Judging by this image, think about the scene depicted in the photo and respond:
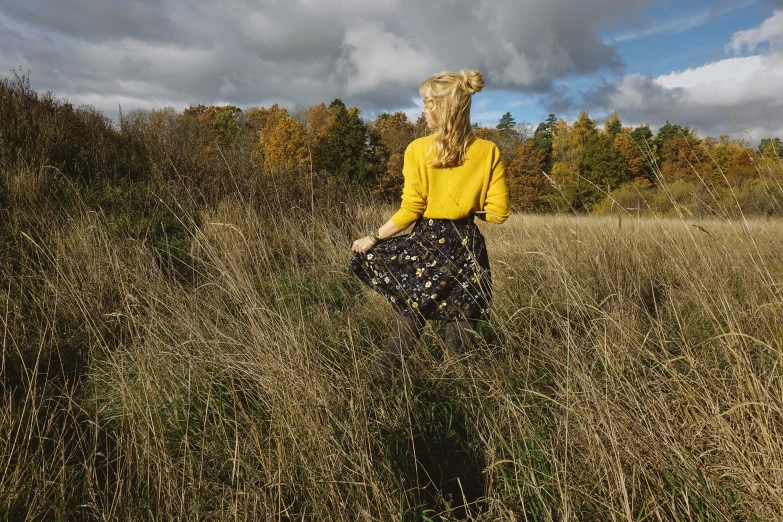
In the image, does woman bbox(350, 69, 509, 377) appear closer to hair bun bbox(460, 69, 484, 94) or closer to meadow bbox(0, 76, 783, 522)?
hair bun bbox(460, 69, 484, 94)

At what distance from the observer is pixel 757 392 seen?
143 centimetres

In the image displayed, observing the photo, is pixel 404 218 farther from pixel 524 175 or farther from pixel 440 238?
pixel 524 175

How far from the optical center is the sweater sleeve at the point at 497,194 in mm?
2172

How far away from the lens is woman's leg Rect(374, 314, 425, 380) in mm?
2131

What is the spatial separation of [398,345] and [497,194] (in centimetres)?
90

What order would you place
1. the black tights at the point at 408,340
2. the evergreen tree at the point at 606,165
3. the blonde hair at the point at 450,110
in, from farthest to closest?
1. the evergreen tree at the point at 606,165
2. the black tights at the point at 408,340
3. the blonde hair at the point at 450,110

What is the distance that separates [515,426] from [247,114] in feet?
188

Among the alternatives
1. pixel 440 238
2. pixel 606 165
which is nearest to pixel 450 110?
pixel 440 238

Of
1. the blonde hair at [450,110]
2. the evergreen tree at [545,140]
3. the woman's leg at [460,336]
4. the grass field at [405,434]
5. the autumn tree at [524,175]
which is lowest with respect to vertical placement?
the grass field at [405,434]

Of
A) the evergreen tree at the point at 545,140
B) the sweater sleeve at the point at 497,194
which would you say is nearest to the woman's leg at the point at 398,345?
the sweater sleeve at the point at 497,194

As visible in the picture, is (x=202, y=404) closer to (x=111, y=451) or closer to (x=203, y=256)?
(x=111, y=451)

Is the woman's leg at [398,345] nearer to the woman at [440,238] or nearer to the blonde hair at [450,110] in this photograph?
the woman at [440,238]

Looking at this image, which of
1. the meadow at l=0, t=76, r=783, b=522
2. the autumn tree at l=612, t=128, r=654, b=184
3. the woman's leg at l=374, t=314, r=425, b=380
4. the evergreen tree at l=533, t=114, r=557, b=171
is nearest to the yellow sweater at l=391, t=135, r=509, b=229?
the meadow at l=0, t=76, r=783, b=522

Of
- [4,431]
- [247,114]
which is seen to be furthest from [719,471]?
[247,114]
